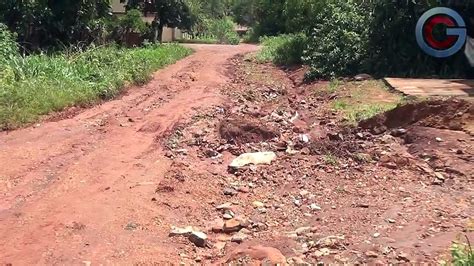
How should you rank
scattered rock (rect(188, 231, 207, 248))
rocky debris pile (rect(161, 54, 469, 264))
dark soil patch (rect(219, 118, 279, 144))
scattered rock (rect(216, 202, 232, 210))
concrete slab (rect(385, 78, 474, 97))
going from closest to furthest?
rocky debris pile (rect(161, 54, 469, 264)) → scattered rock (rect(188, 231, 207, 248)) → scattered rock (rect(216, 202, 232, 210)) → dark soil patch (rect(219, 118, 279, 144)) → concrete slab (rect(385, 78, 474, 97))

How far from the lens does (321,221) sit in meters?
5.29

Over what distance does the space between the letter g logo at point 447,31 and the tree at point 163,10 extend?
61.1ft

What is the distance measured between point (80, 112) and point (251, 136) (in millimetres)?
4116

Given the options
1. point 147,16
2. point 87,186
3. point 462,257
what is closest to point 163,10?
point 147,16

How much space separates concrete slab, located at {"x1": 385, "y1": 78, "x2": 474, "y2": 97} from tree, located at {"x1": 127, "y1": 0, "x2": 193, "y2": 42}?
A: 795 inches

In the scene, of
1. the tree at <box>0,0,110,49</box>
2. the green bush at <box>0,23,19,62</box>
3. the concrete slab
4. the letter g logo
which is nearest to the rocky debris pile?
the concrete slab

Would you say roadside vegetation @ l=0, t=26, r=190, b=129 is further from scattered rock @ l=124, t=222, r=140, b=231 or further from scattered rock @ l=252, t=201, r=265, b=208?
scattered rock @ l=252, t=201, r=265, b=208

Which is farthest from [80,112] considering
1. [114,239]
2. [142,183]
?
[114,239]

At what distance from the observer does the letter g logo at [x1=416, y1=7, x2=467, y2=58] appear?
43.6 feet

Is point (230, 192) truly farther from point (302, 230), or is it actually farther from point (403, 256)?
point (403, 256)

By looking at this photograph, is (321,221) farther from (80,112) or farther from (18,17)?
(18,17)

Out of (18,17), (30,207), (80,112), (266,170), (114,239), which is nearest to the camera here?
(114,239)

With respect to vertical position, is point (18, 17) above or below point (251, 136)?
above

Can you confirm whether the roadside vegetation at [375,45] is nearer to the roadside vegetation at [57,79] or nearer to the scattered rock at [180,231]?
the roadside vegetation at [57,79]
